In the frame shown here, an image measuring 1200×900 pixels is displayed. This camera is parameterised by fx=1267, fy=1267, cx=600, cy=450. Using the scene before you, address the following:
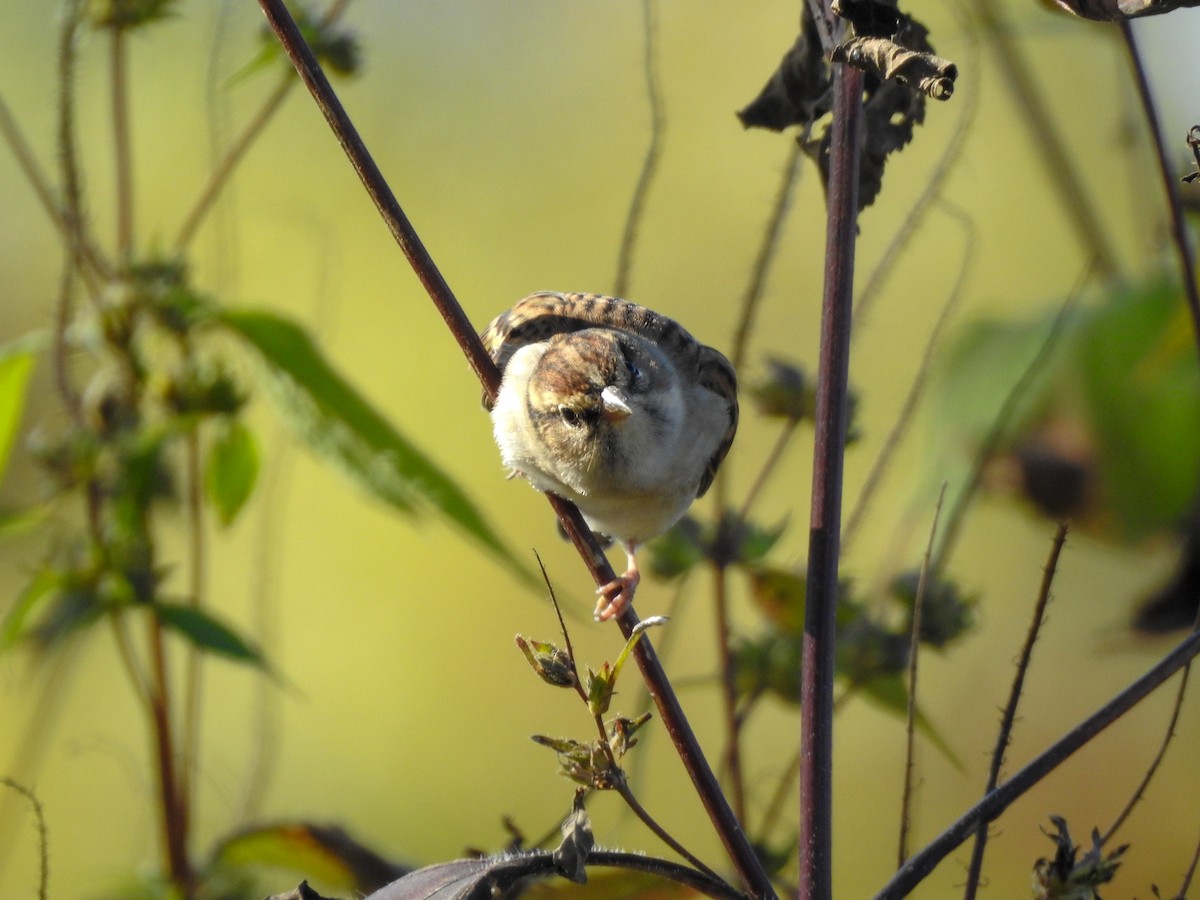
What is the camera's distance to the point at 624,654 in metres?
0.72

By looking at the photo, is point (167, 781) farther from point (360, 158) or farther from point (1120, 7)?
point (1120, 7)

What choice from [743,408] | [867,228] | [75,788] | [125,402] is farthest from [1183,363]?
[75,788]

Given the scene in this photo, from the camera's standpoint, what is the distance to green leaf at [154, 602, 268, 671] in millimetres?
1336

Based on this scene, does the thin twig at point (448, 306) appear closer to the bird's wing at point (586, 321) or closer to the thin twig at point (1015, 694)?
the thin twig at point (1015, 694)

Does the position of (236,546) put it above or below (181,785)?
above

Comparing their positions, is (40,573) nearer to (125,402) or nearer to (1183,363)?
(125,402)

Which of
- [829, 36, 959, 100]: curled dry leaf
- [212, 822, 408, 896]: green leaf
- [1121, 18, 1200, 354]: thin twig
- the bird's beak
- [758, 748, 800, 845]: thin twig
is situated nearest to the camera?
[829, 36, 959, 100]: curled dry leaf

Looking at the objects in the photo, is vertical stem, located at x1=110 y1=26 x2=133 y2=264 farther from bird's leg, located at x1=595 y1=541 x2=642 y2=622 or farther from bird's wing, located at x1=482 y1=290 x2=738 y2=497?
bird's leg, located at x1=595 y1=541 x2=642 y2=622

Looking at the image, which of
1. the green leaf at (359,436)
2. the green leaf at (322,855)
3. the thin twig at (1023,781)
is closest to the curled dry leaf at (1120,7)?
the thin twig at (1023,781)

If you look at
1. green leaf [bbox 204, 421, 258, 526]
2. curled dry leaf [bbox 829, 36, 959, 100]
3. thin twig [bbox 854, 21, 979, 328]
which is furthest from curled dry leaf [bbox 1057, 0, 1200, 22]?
green leaf [bbox 204, 421, 258, 526]

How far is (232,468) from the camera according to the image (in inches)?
59.4

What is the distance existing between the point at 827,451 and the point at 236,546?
6.11 feet

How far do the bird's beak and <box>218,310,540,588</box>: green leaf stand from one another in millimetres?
183

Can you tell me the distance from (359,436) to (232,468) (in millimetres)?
215
